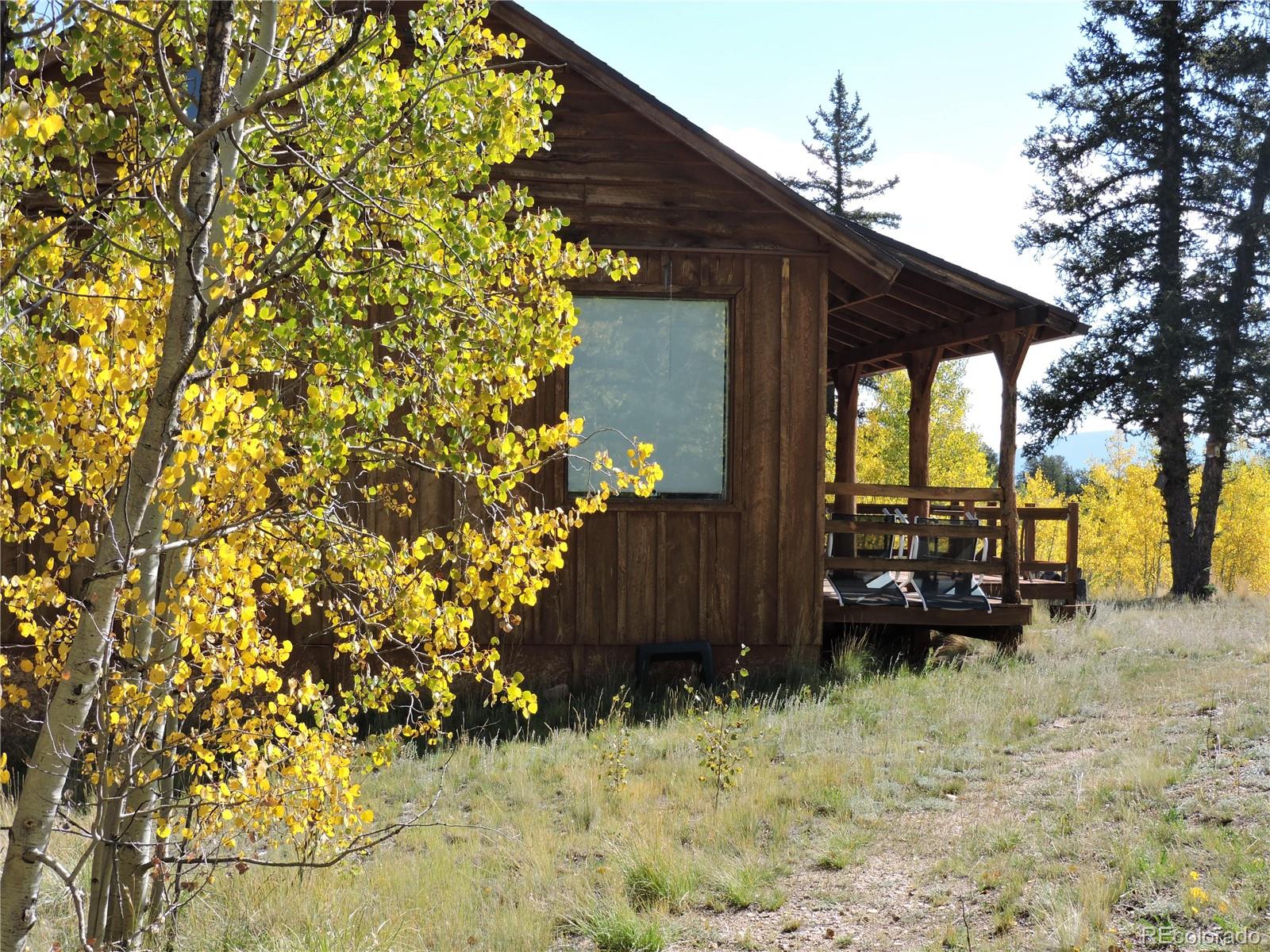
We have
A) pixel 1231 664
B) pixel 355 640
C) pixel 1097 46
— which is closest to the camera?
pixel 355 640

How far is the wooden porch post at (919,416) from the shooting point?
43.1ft

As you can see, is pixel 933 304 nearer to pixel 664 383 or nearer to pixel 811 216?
pixel 811 216

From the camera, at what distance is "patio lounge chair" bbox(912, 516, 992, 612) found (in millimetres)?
10438

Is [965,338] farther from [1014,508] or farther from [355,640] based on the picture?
[355,640]

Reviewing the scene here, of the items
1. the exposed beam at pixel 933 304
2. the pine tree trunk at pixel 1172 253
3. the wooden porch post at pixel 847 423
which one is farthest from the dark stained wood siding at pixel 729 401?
the pine tree trunk at pixel 1172 253

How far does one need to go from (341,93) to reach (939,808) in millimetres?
4950

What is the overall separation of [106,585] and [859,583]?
9129 millimetres

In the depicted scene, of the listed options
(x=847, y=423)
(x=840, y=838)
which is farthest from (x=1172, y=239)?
(x=840, y=838)

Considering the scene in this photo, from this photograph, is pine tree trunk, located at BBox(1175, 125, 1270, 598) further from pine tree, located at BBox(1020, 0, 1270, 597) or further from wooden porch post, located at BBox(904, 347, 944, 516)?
wooden porch post, located at BBox(904, 347, 944, 516)

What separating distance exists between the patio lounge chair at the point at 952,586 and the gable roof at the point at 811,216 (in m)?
2.32

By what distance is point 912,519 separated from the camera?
1290 cm

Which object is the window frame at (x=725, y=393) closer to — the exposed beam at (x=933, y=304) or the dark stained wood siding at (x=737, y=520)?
the dark stained wood siding at (x=737, y=520)

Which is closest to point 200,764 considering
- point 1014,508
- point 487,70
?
point 487,70

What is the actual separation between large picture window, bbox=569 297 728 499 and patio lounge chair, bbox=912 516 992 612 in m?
2.57
